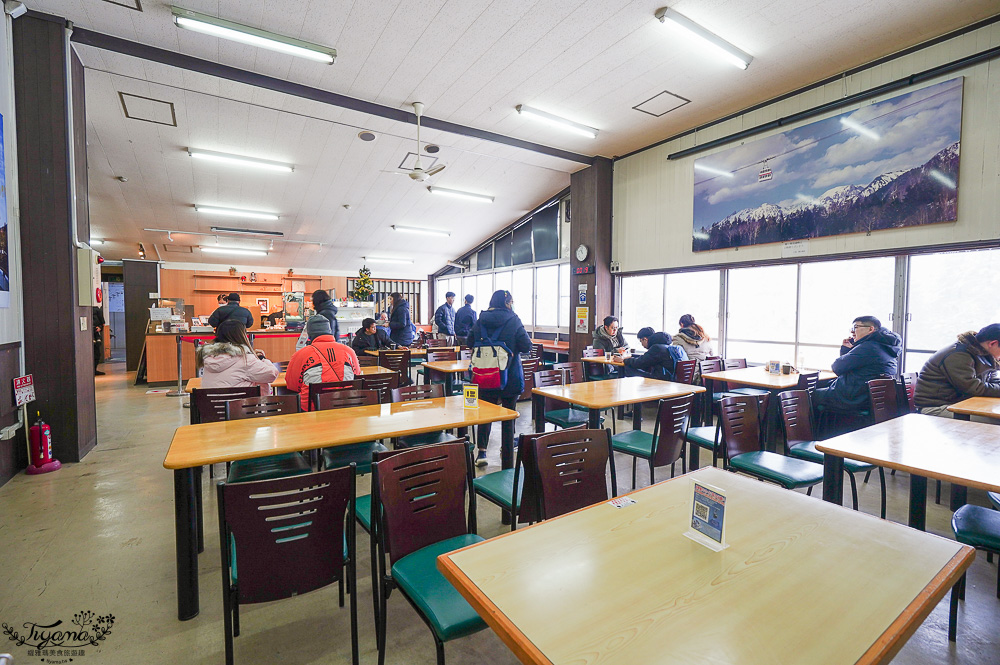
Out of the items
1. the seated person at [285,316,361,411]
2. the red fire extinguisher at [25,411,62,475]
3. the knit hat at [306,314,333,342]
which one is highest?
the knit hat at [306,314,333,342]

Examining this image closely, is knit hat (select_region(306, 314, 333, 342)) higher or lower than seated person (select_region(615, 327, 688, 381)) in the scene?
higher

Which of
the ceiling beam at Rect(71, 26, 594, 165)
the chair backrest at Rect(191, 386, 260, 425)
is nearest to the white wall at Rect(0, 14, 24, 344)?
the ceiling beam at Rect(71, 26, 594, 165)

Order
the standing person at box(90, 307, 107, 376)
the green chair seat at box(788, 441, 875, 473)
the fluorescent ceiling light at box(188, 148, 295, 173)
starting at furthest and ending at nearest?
the standing person at box(90, 307, 107, 376)
the fluorescent ceiling light at box(188, 148, 295, 173)
the green chair seat at box(788, 441, 875, 473)

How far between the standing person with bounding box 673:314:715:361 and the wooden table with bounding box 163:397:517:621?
342 cm

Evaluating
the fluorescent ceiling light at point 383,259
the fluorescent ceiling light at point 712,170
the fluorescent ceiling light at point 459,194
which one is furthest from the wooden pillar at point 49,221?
the fluorescent ceiling light at point 383,259

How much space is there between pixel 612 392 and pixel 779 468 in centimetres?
127

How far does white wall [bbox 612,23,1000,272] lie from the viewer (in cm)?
383

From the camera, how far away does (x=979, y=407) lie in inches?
125

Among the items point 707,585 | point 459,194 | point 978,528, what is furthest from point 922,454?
point 459,194

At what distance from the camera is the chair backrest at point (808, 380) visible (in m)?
4.60

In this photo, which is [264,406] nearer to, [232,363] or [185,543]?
[232,363]

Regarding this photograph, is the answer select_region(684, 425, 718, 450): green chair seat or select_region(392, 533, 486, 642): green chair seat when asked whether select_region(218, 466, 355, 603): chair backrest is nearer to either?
select_region(392, 533, 486, 642): green chair seat

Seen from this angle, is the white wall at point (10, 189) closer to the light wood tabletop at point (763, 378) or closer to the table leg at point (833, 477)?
the table leg at point (833, 477)

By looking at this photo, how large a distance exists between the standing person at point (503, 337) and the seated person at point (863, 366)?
110 inches
